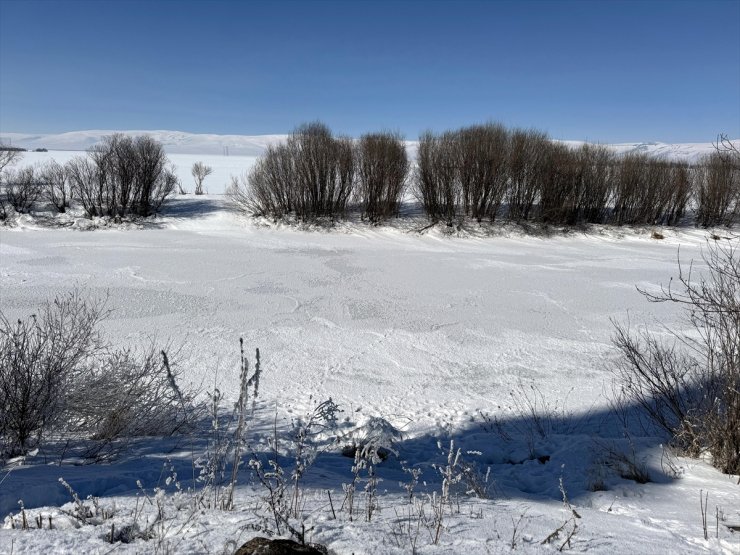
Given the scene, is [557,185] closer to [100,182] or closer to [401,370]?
[401,370]

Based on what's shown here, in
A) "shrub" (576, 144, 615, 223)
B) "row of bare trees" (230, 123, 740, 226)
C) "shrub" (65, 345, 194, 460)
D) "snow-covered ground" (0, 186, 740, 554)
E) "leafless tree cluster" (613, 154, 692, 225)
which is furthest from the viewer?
"leafless tree cluster" (613, 154, 692, 225)

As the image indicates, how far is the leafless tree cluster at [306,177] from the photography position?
24234 millimetres

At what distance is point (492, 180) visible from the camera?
77.5 ft

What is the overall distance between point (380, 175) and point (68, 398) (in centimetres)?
2095

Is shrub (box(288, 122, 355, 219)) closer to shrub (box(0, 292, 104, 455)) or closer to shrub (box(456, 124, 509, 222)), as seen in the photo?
shrub (box(456, 124, 509, 222))

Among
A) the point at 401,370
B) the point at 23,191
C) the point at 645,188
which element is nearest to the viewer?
the point at 401,370

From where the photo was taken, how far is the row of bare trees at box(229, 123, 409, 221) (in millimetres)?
24266

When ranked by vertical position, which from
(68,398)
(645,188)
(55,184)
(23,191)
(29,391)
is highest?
(645,188)

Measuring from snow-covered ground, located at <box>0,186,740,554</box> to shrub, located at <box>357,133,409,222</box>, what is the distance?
4.17m

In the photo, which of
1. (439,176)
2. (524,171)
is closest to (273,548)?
(439,176)

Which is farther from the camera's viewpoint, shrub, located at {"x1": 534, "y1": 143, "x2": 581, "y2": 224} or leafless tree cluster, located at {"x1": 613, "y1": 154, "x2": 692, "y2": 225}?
leafless tree cluster, located at {"x1": 613, "y1": 154, "x2": 692, "y2": 225}

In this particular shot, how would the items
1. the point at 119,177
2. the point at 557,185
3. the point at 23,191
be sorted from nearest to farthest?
the point at 23,191 → the point at 119,177 → the point at 557,185

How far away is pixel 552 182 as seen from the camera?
2400 cm

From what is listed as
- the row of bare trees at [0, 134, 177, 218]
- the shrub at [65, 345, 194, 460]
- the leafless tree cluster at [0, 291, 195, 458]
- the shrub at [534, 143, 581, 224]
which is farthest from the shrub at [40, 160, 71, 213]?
the shrub at [534, 143, 581, 224]
